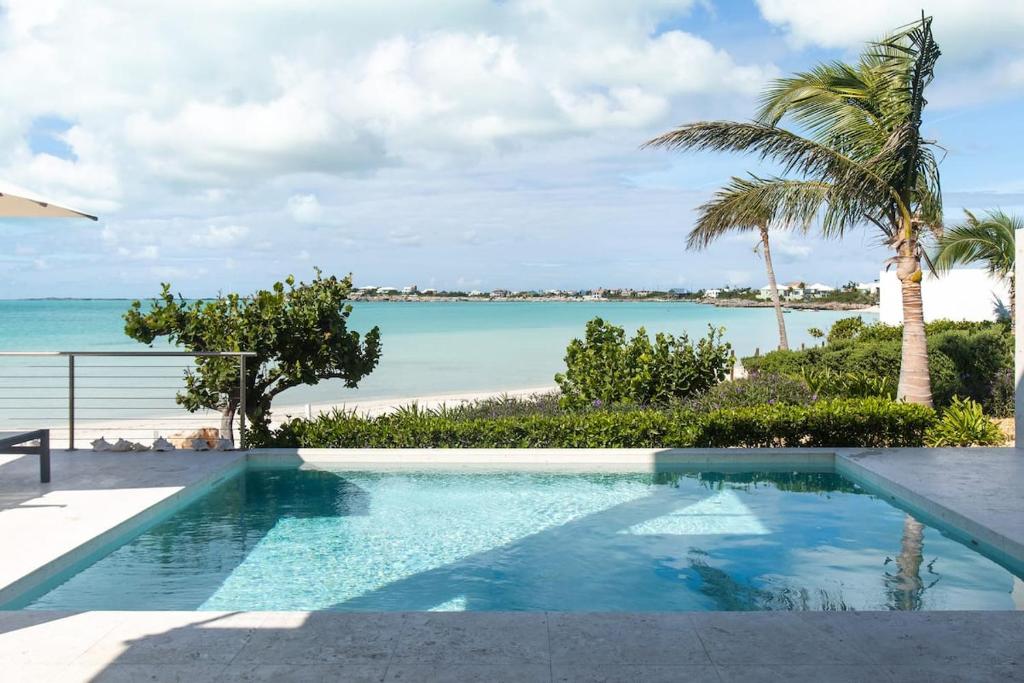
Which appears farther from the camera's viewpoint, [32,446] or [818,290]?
[818,290]

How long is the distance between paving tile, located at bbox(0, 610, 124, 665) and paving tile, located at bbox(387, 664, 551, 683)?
154cm

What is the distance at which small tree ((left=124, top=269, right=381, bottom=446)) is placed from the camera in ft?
31.6

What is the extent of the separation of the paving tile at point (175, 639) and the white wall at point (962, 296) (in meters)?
23.9

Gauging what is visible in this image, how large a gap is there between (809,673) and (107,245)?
61.2 metres

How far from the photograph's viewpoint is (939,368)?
13.6m

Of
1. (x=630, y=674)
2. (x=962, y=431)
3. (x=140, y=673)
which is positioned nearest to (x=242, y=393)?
(x=140, y=673)

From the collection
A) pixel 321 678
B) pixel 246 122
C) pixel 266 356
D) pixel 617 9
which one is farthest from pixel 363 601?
pixel 246 122

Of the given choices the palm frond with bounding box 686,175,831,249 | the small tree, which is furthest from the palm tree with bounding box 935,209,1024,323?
the small tree

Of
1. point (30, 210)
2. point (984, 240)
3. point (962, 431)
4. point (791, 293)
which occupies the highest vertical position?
point (791, 293)

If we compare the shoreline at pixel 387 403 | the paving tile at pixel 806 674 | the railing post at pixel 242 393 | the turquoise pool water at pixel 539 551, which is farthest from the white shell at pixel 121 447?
the shoreline at pixel 387 403

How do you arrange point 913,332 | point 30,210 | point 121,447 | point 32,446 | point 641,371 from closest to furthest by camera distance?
point 32,446 < point 30,210 < point 121,447 < point 913,332 < point 641,371

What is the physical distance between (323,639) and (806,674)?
2.23 m

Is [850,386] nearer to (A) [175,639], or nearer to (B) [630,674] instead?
(B) [630,674]

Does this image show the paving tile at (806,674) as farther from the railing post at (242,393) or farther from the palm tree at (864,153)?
the palm tree at (864,153)
